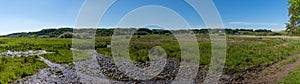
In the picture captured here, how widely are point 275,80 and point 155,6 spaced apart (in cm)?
1839

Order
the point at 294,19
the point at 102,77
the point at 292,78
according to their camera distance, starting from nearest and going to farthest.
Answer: the point at 292,78
the point at 102,77
the point at 294,19

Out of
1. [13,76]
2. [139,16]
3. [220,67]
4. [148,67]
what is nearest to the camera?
[13,76]

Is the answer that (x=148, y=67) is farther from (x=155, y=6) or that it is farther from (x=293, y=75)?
(x=293, y=75)

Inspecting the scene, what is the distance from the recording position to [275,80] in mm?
14805

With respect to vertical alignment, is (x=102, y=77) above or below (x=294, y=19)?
below

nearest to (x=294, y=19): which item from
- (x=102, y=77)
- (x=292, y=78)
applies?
(x=292, y=78)

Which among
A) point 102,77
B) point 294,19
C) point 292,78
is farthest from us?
point 294,19

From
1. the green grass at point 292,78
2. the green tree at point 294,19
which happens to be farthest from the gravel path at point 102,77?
the green tree at point 294,19

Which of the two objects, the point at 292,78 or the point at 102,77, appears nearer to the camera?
the point at 292,78

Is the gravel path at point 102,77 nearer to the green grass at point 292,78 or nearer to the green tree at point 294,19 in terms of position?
the green grass at point 292,78

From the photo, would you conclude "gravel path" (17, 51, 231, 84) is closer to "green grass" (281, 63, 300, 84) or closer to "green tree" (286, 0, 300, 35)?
"green grass" (281, 63, 300, 84)

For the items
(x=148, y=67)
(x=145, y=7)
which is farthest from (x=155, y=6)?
(x=148, y=67)

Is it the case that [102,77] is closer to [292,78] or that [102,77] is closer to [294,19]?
[292,78]

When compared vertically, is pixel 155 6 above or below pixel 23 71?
above
